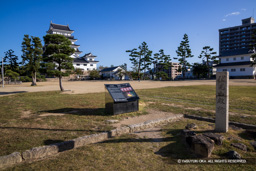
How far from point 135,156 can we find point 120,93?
399 centimetres

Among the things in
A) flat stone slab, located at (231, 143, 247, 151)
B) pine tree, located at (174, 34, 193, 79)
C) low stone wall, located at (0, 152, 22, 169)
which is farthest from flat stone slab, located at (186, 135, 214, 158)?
pine tree, located at (174, 34, 193, 79)

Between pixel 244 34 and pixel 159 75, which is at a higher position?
pixel 244 34

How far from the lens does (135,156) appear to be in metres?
3.48

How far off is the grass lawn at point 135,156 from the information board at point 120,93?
264cm

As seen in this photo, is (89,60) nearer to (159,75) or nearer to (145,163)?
(159,75)

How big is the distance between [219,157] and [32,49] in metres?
31.5

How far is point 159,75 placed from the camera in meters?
49.6

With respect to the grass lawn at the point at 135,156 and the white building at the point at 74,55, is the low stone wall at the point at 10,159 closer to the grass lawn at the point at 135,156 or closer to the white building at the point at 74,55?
the grass lawn at the point at 135,156

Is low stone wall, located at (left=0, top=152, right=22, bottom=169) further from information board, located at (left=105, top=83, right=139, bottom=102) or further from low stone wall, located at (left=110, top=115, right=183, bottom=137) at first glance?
information board, located at (left=105, top=83, right=139, bottom=102)

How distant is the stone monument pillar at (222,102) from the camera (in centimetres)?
445

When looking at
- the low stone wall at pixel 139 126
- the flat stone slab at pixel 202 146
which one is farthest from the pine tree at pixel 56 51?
the flat stone slab at pixel 202 146

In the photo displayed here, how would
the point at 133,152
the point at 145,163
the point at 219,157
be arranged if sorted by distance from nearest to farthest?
the point at 145,163, the point at 219,157, the point at 133,152

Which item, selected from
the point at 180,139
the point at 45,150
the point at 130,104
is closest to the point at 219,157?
the point at 180,139

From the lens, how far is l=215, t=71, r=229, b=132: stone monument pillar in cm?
445
